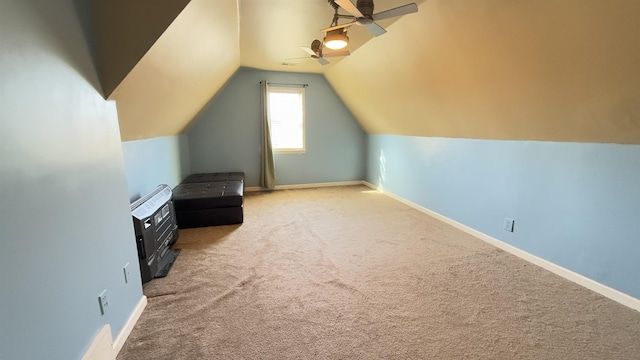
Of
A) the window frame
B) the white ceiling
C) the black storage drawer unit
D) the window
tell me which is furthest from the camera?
the window

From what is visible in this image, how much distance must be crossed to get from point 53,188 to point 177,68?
150 cm

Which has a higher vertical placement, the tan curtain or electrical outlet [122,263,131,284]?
the tan curtain

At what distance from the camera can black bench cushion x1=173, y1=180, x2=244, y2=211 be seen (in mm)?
3381

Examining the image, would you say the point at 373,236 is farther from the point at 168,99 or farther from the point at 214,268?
the point at 168,99

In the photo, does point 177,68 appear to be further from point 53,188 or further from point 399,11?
point 399,11

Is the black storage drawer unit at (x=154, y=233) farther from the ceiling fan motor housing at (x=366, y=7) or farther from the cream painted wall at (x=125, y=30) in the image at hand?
the ceiling fan motor housing at (x=366, y=7)

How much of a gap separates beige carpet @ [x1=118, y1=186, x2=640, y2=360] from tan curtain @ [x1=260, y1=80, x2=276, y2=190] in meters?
2.29

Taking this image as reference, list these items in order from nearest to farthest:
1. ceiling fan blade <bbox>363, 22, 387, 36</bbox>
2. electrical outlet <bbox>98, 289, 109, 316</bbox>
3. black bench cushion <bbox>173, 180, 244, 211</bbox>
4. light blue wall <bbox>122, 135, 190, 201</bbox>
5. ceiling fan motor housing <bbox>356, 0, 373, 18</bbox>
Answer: electrical outlet <bbox>98, 289, 109, 316</bbox>
ceiling fan motor housing <bbox>356, 0, 373, 18</bbox>
ceiling fan blade <bbox>363, 22, 387, 36</bbox>
light blue wall <bbox>122, 135, 190, 201</bbox>
black bench cushion <bbox>173, 180, 244, 211</bbox>

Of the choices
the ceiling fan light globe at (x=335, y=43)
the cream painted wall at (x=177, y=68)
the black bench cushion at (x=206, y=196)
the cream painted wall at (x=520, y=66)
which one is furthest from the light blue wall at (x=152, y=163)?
the cream painted wall at (x=520, y=66)

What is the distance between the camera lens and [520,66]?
6.77ft

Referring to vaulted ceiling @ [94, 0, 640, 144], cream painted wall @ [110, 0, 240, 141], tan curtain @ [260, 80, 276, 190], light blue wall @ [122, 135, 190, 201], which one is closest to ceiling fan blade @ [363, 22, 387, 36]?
vaulted ceiling @ [94, 0, 640, 144]

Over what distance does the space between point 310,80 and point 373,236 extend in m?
3.52

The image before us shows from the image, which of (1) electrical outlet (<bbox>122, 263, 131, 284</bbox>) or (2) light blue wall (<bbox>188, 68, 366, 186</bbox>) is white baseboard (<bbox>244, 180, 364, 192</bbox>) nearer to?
(2) light blue wall (<bbox>188, 68, 366, 186</bbox>)

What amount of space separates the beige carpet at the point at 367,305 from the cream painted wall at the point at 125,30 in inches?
59.2
